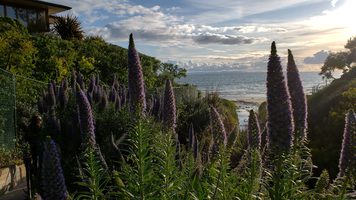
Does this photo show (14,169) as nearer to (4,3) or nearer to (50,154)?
(50,154)

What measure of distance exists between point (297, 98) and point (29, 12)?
3181 centimetres

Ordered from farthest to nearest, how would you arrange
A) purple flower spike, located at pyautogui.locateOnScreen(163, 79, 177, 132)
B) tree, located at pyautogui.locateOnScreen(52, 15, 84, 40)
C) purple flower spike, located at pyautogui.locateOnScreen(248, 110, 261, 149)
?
1. tree, located at pyautogui.locateOnScreen(52, 15, 84, 40)
2. purple flower spike, located at pyautogui.locateOnScreen(163, 79, 177, 132)
3. purple flower spike, located at pyautogui.locateOnScreen(248, 110, 261, 149)

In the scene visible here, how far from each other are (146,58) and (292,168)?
23726mm

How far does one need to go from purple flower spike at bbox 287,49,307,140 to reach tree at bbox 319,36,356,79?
28532 mm

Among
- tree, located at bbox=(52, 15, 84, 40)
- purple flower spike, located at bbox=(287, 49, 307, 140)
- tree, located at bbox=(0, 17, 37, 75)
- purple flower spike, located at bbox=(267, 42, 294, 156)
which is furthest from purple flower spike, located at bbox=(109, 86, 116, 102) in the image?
tree, located at bbox=(52, 15, 84, 40)

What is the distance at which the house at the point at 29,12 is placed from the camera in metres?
31.1

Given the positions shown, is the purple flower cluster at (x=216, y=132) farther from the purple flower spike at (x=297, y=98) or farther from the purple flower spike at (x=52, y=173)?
the purple flower spike at (x=52, y=173)

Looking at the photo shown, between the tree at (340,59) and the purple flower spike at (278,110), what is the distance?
95.1 ft

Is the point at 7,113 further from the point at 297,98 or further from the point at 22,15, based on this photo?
the point at 22,15

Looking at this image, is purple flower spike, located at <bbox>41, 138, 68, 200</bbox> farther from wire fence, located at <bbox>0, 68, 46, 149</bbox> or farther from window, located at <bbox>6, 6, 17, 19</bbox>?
window, located at <bbox>6, 6, 17, 19</bbox>

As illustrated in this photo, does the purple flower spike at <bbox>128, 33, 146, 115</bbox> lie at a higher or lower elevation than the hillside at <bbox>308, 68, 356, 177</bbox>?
higher

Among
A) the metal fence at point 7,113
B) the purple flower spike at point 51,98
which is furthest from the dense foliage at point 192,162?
the metal fence at point 7,113

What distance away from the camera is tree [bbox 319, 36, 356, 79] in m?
31.2

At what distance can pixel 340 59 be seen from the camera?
33.4m
